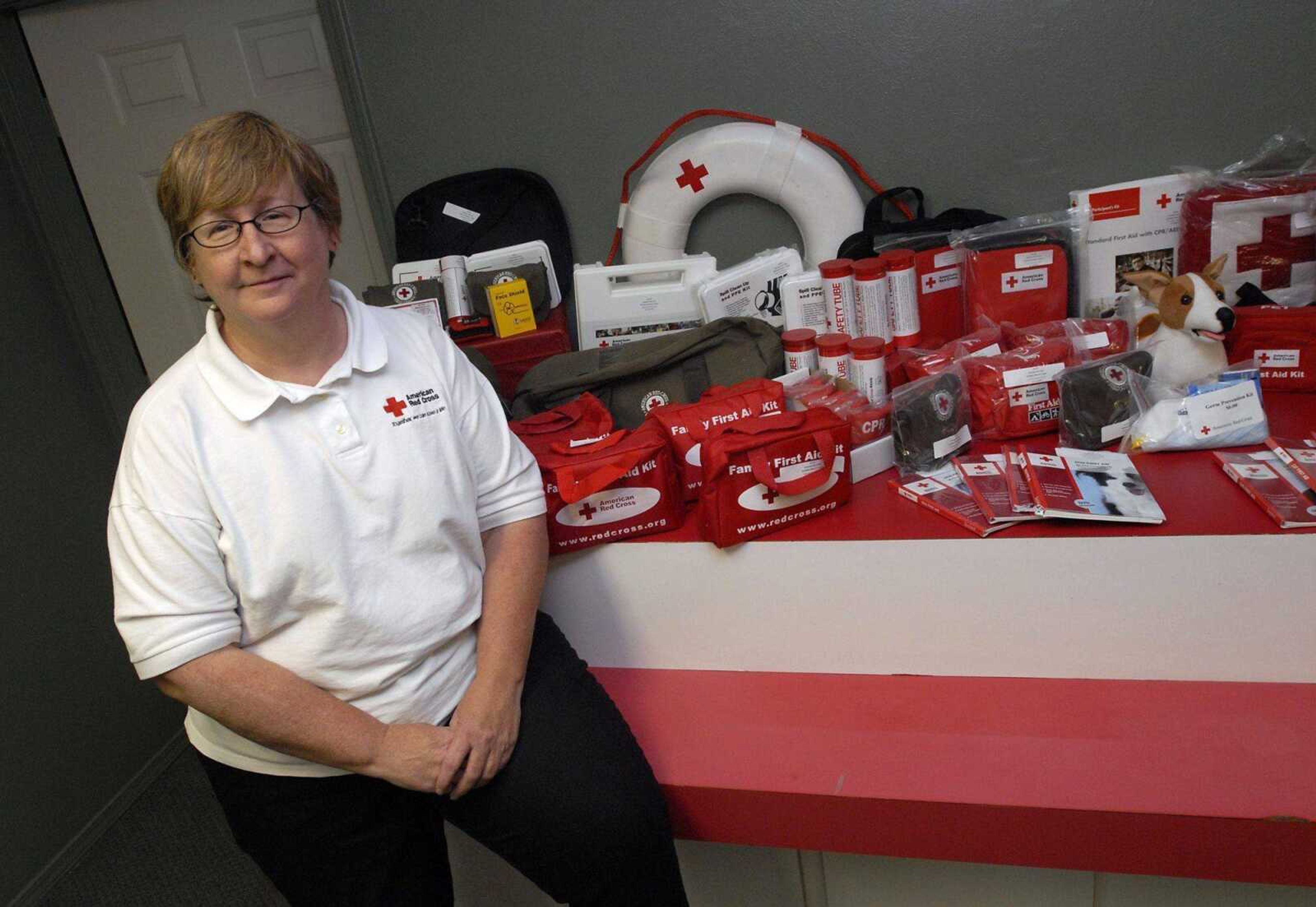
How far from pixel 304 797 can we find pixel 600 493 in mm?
552

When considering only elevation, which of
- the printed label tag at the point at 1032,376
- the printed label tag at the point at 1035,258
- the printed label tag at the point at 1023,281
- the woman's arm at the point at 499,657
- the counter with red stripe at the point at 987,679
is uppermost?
the printed label tag at the point at 1035,258

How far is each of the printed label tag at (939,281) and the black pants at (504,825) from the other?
108cm

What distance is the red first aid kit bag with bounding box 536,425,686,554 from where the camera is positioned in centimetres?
128

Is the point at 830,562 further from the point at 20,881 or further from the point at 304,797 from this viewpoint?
the point at 20,881

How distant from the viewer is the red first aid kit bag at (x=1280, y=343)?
1.45m

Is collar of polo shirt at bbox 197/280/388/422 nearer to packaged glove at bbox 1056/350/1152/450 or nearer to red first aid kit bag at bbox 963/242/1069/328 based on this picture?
packaged glove at bbox 1056/350/1152/450

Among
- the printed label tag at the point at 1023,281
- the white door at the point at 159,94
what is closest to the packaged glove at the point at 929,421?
the printed label tag at the point at 1023,281

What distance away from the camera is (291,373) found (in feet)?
3.31

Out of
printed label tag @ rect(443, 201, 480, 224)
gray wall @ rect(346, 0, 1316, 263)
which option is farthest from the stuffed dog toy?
printed label tag @ rect(443, 201, 480, 224)

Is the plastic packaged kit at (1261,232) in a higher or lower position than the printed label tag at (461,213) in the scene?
lower

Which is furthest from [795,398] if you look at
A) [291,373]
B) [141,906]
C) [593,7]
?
[141,906]

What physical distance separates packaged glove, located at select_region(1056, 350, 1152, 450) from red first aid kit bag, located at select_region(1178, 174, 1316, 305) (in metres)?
0.43

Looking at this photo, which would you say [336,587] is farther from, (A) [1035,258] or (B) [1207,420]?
(A) [1035,258]

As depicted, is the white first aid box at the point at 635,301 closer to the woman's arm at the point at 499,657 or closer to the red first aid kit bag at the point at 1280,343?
the woman's arm at the point at 499,657
